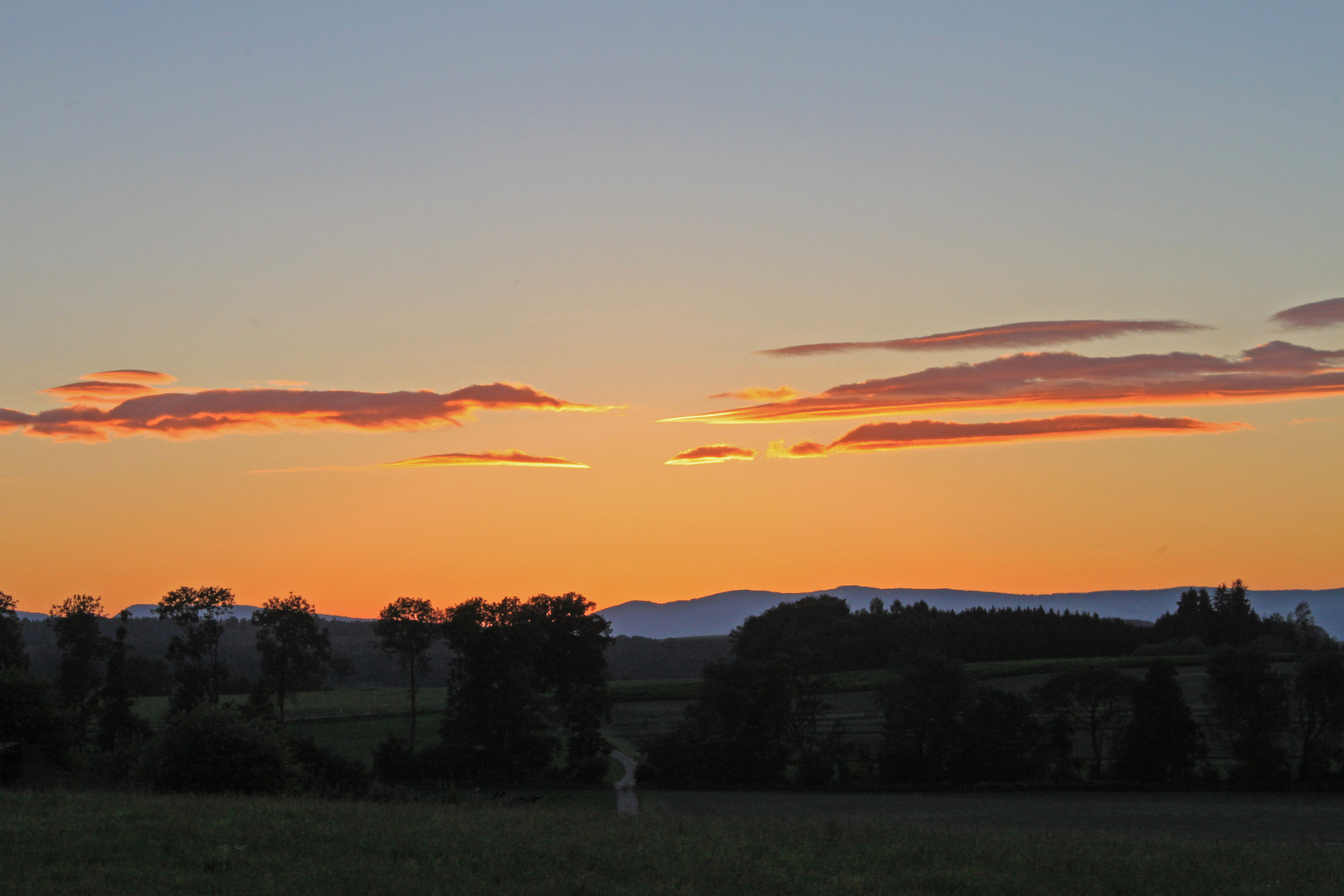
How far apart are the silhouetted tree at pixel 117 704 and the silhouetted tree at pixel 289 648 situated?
32.7 feet

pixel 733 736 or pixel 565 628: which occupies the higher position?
pixel 565 628

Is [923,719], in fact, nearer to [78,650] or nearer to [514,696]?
[514,696]

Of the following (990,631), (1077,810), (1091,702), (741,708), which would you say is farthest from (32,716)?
(990,631)

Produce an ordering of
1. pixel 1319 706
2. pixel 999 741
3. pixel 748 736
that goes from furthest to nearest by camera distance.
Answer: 1. pixel 748 736
2. pixel 999 741
3. pixel 1319 706

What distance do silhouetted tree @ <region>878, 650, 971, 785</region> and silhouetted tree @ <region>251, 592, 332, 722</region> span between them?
1753 inches

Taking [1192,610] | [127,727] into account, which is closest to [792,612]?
[1192,610]

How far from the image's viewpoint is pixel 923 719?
259 feet

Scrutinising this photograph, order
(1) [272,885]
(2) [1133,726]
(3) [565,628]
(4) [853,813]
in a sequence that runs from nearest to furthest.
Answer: (1) [272,885] < (4) [853,813] < (2) [1133,726] < (3) [565,628]

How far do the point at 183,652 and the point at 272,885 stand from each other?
72.9 metres

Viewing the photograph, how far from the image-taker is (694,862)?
75.5 ft

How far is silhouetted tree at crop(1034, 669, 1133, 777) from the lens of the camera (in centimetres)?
7762

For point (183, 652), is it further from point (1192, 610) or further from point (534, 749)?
point (1192, 610)

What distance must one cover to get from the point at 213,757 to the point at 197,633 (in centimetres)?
4874

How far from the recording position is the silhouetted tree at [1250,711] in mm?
71812
